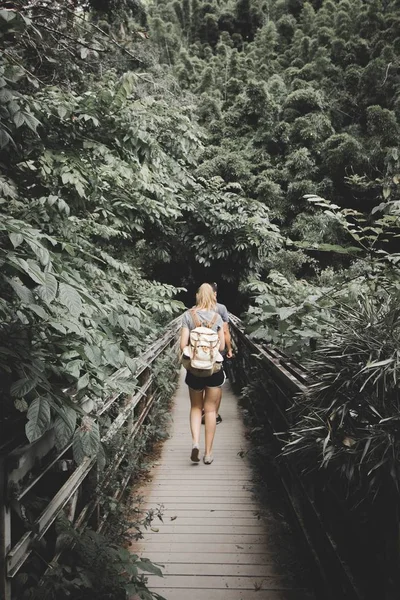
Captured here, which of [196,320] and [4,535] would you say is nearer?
[4,535]

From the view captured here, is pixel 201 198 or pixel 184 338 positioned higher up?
pixel 201 198

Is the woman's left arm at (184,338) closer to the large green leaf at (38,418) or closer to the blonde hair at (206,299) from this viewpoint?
the blonde hair at (206,299)

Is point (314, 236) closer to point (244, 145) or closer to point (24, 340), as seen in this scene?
point (244, 145)

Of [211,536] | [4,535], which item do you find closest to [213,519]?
[211,536]

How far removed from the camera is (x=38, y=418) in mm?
1267

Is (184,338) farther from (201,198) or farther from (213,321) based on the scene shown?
(201,198)

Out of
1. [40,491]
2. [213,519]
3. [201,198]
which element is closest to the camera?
[40,491]

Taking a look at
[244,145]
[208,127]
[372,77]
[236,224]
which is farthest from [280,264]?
[372,77]

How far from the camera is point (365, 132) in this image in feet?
58.9

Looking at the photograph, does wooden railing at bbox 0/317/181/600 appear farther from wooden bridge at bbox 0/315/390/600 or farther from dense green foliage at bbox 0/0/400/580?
dense green foliage at bbox 0/0/400/580

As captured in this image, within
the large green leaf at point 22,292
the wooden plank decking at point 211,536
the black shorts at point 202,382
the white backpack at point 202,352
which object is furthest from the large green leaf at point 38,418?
the black shorts at point 202,382

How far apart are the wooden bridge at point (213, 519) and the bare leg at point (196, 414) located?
0.32m

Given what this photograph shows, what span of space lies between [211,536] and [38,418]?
81.0 inches

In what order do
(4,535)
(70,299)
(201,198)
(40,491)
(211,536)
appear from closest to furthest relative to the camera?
(4,535)
(70,299)
(40,491)
(211,536)
(201,198)
